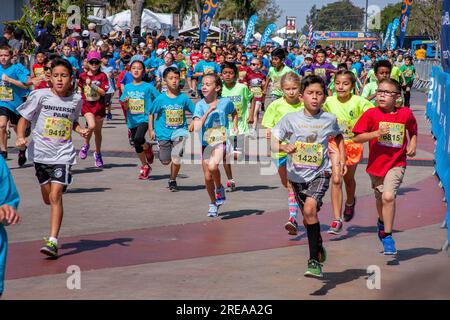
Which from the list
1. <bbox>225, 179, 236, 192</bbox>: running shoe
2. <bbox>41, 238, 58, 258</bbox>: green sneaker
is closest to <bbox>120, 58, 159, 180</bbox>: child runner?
<bbox>225, 179, 236, 192</bbox>: running shoe

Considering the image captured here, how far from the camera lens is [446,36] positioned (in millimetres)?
11250

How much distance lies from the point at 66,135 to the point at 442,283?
625cm

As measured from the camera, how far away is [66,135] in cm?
834

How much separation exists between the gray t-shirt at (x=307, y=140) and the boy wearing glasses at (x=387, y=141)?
629 millimetres

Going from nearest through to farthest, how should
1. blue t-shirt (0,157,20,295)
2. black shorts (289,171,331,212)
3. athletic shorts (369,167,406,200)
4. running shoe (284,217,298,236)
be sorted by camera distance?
blue t-shirt (0,157,20,295), black shorts (289,171,331,212), athletic shorts (369,167,406,200), running shoe (284,217,298,236)

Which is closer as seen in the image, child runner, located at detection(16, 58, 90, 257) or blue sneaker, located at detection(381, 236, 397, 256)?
blue sneaker, located at detection(381, 236, 397, 256)

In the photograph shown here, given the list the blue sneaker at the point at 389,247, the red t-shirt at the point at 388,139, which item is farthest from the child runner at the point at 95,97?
the blue sneaker at the point at 389,247

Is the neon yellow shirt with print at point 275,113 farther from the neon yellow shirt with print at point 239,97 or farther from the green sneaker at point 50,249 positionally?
Answer: the neon yellow shirt with print at point 239,97

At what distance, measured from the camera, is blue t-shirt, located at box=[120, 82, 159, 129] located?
13164 mm

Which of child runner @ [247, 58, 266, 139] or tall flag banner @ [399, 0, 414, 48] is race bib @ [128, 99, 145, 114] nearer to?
child runner @ [247, 58, 266, 139]

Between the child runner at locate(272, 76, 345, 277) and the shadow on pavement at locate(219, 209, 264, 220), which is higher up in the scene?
the child runner at locate(272, 76, 345, 277)

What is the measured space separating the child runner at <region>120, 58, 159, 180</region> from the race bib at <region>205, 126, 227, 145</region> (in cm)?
273

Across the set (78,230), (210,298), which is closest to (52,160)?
(78,230)

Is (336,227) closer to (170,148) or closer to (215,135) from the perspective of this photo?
(215,135)
